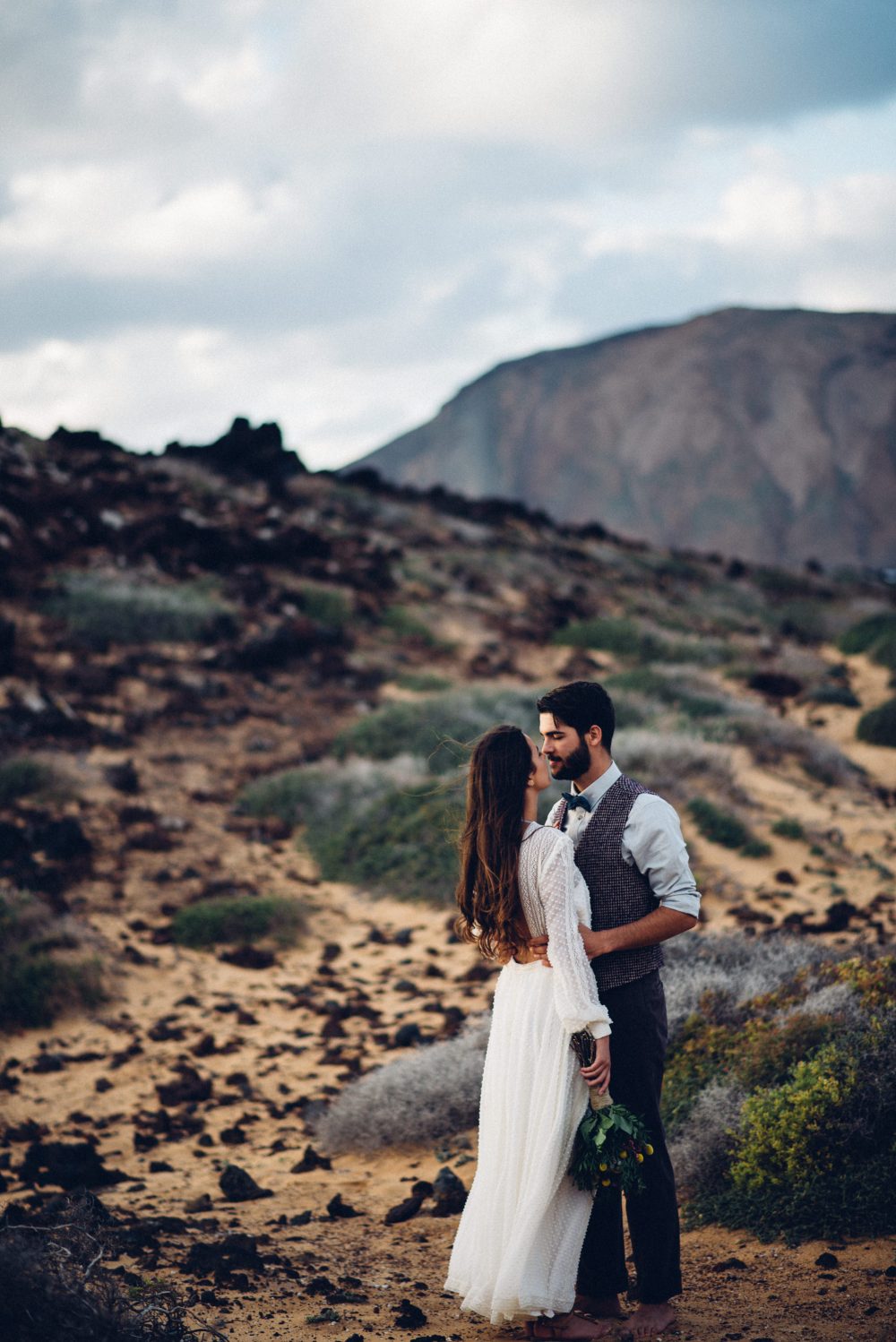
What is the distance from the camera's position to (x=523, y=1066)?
3.25 m

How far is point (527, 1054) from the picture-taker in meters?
3.25

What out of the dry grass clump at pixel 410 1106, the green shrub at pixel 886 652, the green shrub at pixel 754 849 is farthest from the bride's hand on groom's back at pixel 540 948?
the green shrub at pixel 886 652

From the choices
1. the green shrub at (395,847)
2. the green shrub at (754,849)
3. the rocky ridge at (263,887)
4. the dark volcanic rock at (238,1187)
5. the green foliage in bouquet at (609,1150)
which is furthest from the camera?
the green shrub at (754,849)

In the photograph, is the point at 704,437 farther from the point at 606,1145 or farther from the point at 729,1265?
the point at 606,1145

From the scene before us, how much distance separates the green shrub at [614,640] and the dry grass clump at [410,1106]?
13.4 metres

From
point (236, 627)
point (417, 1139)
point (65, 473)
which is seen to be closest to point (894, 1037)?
point (417, 1139)

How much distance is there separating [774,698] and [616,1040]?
14.2 meters

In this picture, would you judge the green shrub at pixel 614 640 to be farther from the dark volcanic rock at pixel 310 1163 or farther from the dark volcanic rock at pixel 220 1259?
the dark volcanic rock at pixel 220 1259

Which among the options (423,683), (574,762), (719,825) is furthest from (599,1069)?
(423,683)

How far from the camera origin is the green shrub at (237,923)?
8695 millimetres

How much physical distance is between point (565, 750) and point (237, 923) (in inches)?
239

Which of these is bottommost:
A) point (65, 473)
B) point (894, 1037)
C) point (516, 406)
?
point (894, 1037)

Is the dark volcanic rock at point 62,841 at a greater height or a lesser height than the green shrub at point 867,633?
lesser

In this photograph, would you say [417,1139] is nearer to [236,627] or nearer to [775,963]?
[775,963]
